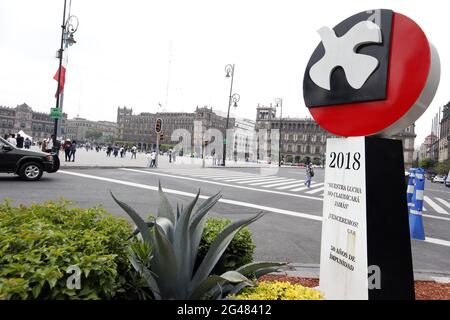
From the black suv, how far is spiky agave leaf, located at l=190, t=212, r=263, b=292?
449 inches

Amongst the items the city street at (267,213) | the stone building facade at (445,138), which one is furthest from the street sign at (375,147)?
the stone building facade at (445,138)

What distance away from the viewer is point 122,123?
147 meters

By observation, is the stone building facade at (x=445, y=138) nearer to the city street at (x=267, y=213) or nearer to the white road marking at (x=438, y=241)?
the city street at (x=267, y=213)

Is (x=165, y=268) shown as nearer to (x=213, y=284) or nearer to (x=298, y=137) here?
(x=213, y=284)

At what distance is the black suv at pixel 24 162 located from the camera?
1155 centimetres

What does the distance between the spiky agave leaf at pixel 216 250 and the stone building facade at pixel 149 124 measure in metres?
127

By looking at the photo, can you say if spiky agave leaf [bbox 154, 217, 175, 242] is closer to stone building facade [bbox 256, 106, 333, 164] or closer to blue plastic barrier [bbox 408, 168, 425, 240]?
blue plastic barrier [bbox 408, 168, 425, 240]

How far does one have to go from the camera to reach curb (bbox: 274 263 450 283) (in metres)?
4.18

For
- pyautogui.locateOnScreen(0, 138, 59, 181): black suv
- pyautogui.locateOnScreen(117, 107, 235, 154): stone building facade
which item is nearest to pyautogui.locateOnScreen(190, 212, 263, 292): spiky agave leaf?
pyautogui.locateOnScreen(0, 138, 59, 181): black suv

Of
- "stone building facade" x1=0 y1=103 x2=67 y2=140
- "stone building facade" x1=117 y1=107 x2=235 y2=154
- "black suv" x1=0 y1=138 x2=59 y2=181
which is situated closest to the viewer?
"black suv" x1=0 y1=138 x2=59 y2=181

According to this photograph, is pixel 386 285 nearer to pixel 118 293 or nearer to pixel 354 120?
pixel 354 120

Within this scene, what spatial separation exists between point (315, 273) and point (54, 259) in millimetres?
3337

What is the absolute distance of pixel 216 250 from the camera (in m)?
2.64

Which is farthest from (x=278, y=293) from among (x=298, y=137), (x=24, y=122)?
(x=24, y=122)
